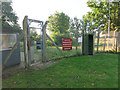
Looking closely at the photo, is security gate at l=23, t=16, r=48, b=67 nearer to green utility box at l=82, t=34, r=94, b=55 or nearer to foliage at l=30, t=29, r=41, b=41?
foliage at l=30, t=29, r=41, b=41

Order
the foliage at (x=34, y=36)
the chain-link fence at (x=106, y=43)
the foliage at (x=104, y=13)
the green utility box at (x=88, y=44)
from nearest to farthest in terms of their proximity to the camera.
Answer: the foliage at (x=34, y=36) → the green utility box at (x=88, y=44) → the chain-link fence at (x=106, y=43) → the foliage at (x=104, y=13)

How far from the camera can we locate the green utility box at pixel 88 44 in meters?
8.91

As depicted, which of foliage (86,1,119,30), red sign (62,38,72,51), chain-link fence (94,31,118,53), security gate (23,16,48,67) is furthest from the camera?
foliage (86,1,119,30)

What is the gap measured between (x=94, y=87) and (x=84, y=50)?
6161 millimetres

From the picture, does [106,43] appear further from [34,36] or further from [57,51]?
[34,36]

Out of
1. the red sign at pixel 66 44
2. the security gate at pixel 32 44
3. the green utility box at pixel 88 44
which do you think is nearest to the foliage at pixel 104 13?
the green utility box at pixel 88 44

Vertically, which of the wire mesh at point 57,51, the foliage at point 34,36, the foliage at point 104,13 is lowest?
the wire mesh at point 57,51

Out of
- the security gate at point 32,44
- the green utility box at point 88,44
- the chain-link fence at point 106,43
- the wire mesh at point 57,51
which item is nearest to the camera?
the security gate at point 32,44

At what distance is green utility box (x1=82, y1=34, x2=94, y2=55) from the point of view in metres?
8.91

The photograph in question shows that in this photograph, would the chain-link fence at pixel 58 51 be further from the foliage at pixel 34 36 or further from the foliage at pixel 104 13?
the foliage at pixel 104 13

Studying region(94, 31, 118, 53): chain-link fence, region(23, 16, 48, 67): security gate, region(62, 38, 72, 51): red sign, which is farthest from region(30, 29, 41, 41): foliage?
region(94, 31, 118, 53): chain-link fence

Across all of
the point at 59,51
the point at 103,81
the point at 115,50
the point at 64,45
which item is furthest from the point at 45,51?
the point at 115,50

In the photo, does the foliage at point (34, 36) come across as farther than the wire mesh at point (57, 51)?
No

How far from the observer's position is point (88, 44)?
8969mm
